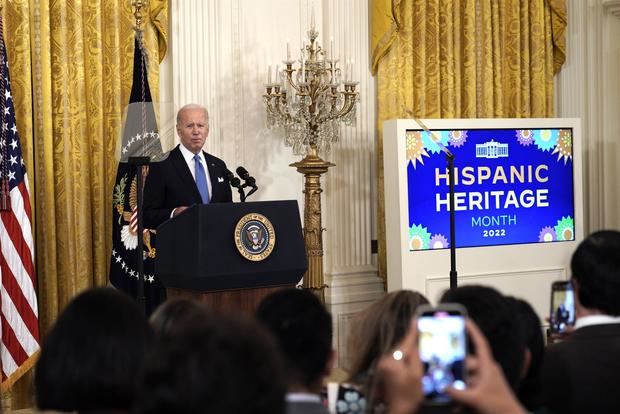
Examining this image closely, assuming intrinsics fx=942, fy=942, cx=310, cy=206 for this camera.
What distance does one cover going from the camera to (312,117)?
19.3 feet

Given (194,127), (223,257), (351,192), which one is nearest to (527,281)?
(351,192)

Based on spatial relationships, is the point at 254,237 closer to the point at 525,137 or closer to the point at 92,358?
the point at 92,358

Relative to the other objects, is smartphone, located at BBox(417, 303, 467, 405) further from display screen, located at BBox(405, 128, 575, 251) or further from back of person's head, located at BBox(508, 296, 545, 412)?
display screen, located at BBox(405, 128, 575, 251)

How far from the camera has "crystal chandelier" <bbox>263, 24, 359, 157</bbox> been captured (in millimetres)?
5840

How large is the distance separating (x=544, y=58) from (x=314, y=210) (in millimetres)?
2423

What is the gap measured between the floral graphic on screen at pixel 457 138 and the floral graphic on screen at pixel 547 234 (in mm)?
866

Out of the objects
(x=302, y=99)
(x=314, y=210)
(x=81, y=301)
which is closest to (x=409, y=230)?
(x=314, y=210)

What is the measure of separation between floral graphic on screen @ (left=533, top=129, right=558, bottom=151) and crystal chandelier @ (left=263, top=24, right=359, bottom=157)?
1.36 metres

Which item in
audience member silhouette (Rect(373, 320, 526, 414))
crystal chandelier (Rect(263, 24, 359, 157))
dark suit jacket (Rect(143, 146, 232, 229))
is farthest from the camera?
crystal chandelier (Rect(263, 24, 359, 157))

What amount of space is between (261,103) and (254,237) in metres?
2.17

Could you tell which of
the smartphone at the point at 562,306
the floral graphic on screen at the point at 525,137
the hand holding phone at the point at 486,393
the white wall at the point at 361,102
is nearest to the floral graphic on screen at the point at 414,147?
the white wall at the point at 361,102

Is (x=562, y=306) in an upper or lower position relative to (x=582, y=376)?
upper

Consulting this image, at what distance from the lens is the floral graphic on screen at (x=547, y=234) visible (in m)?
6.48

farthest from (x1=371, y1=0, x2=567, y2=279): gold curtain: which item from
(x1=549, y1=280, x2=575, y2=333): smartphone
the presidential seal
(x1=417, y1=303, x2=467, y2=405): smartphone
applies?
(x1=417, y1=303, x2=467, y2=405): smartphone
